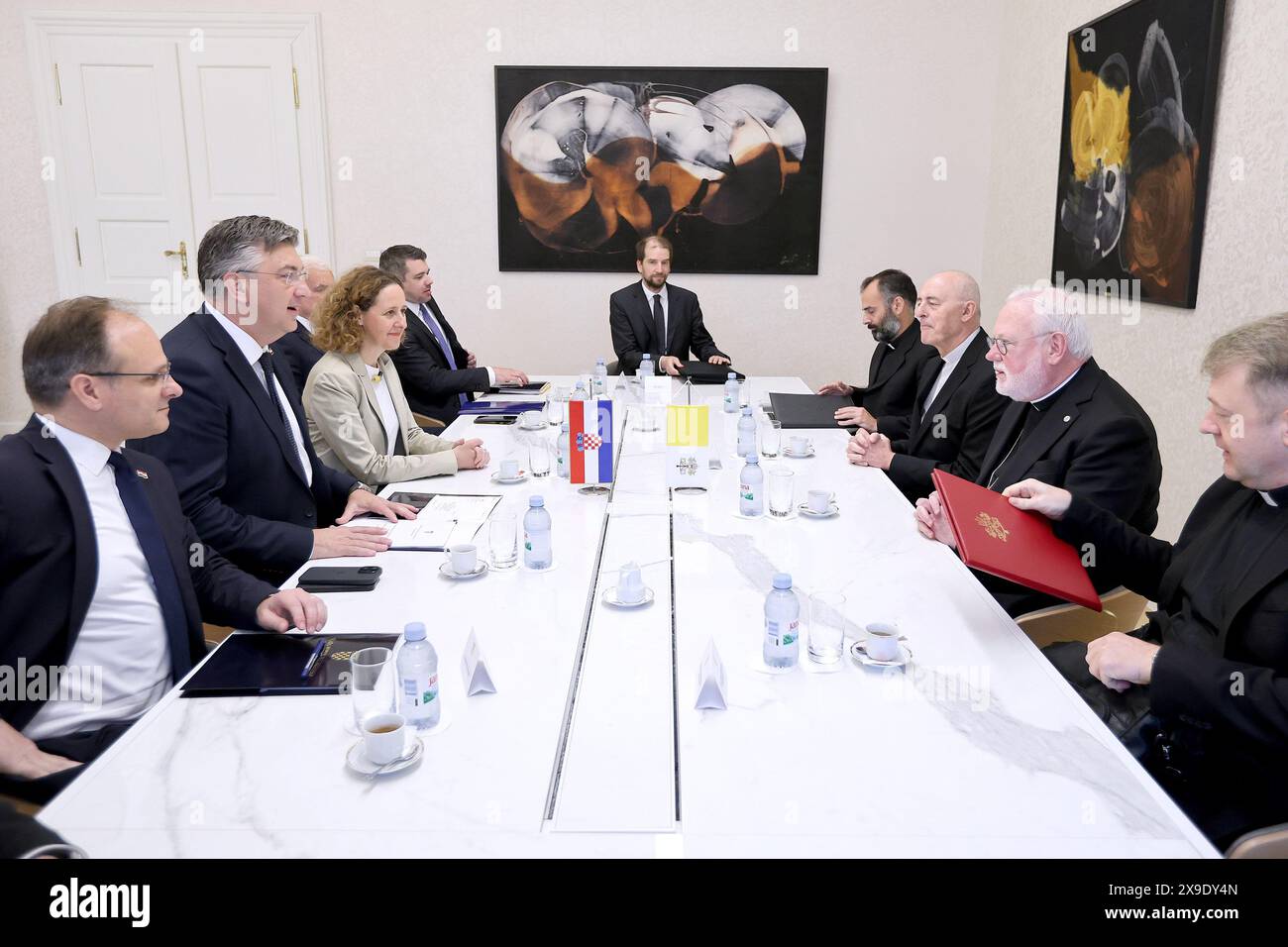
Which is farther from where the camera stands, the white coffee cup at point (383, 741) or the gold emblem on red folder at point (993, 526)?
the gold emblem on red folder at point (993, 526)

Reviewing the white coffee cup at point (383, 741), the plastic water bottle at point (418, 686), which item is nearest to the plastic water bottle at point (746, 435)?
the plastic water bottle at point (418, 686)

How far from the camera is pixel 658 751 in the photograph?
60.3 inches

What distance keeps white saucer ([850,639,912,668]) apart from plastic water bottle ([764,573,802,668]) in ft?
0.39

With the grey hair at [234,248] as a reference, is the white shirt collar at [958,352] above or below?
below

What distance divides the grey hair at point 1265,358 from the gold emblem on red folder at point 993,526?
20.7 inches

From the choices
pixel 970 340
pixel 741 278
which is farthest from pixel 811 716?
pixel 741 278

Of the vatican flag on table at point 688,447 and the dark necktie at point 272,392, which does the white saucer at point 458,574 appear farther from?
the vatican flag on table at point 688,447

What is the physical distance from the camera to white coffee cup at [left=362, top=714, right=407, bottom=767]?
4.77 feet

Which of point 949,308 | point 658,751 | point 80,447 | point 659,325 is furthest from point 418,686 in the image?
point 659,325

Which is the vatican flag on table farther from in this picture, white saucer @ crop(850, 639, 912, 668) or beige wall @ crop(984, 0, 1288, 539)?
beige wall @ crop(984, 0, 1288, 539)

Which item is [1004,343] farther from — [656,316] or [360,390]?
[656,316]

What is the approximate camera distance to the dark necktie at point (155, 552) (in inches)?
77.8

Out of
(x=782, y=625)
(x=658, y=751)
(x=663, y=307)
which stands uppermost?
(x=663, y=307)

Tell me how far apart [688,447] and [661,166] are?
11.3 ft
